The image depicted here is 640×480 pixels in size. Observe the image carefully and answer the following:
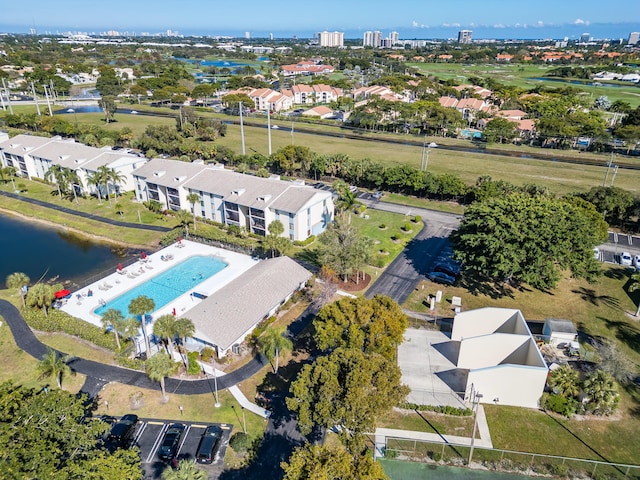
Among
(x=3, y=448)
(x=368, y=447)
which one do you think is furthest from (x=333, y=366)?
(x=3, y=448)

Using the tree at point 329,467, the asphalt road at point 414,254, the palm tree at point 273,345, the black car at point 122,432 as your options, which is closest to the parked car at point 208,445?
the black car at point 122,432

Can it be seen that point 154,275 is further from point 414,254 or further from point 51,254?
point 414,254

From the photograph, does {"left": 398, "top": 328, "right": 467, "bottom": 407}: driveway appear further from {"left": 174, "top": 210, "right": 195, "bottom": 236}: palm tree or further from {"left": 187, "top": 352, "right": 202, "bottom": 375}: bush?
{"left": 174, "top": 210, "right": 195, "bottom": 236}: palm tree

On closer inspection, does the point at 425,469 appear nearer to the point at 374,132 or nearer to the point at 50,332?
the point at 50,332

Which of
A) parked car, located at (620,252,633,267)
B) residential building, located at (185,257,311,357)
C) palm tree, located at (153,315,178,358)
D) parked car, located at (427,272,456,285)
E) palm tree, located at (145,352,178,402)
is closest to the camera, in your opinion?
palm tree, located at (145,352,178,402)

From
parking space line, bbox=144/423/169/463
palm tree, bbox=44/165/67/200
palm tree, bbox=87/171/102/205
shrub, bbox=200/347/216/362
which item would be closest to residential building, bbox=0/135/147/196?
palm tree, bbox=87/171/102/205

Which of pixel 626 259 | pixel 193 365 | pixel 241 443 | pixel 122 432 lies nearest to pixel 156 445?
pixel 122 432
